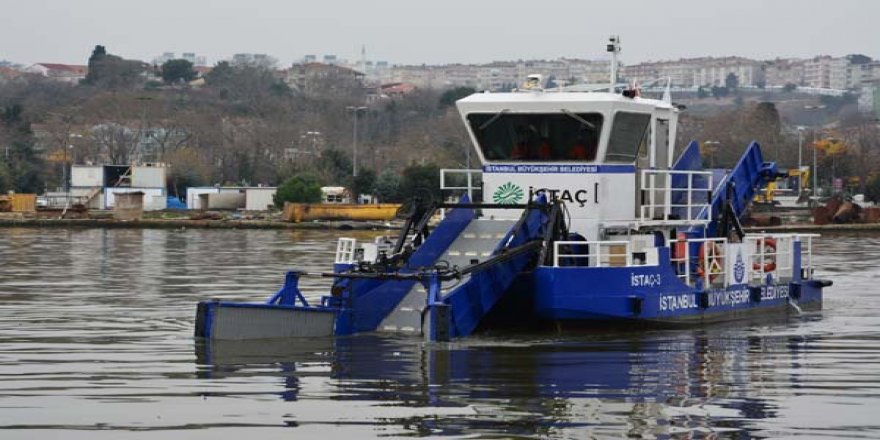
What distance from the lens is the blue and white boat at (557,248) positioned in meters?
23.9

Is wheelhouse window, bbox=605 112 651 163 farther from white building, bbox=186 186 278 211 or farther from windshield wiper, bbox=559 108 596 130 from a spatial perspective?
white building, bbox=186 186 278 211

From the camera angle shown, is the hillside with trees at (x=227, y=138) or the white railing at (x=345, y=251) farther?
the hillside with trees at (x=227, y=138)

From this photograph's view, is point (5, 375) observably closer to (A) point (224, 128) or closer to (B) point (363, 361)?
(B) point (363, 361)

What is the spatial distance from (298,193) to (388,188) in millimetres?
6372

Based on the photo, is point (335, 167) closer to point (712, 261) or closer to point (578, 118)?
point (712, 261)

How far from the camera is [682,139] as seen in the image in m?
127

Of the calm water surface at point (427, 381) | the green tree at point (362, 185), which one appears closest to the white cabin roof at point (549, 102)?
the calm water surface at point (427, 381)

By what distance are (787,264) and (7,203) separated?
213ft

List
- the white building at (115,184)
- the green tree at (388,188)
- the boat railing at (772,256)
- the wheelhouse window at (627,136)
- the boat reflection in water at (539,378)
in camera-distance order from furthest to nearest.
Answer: the white building at (115,184)
the green tree at (388,188)
the boat railing at (772,256)
the wheelhouse window at (627,136)
the boat reflection in water at (539,378)

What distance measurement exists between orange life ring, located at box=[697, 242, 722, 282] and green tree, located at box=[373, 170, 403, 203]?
6726 cm

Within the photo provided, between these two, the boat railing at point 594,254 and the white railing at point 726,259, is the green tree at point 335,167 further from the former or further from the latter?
the boat railing at point 594,254

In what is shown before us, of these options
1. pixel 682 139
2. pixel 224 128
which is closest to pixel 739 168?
pixel 682 139

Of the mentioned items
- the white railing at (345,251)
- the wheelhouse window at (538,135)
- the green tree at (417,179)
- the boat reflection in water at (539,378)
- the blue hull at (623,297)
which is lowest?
the boat reflection in water at (539,378)

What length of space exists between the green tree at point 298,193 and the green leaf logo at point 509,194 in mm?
66866
